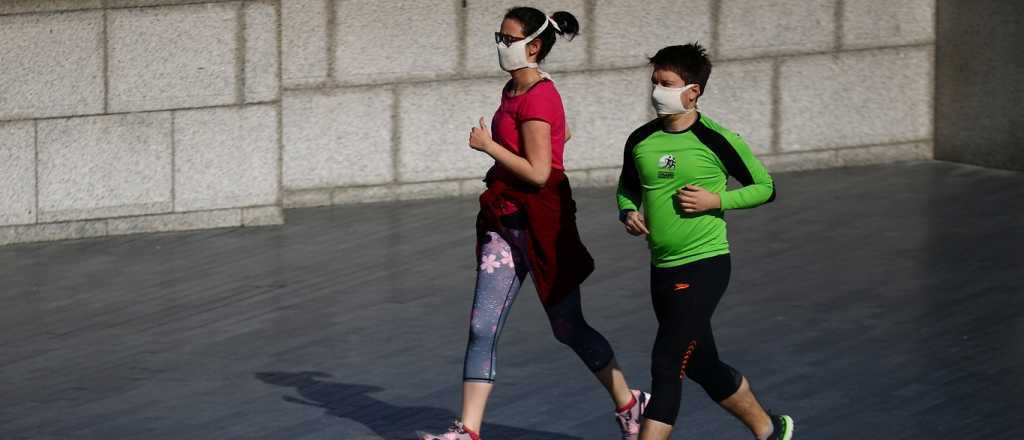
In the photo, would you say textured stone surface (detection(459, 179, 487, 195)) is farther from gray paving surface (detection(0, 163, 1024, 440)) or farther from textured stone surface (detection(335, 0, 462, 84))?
textured stone surface (detection(335, 0, 462, 84))

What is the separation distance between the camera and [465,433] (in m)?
6.92

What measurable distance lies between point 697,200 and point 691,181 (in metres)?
0.11

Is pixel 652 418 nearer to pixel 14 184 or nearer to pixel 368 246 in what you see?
pixel 368 246

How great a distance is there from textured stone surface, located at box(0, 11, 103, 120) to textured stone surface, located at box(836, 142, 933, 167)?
15.5ft

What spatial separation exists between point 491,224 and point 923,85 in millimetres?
6109

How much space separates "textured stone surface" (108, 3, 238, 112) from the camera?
1083cm

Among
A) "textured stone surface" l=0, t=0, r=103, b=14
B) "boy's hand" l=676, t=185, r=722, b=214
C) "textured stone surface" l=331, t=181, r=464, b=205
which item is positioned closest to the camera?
"boy's hand" l=676, t=185, r=722, b=214

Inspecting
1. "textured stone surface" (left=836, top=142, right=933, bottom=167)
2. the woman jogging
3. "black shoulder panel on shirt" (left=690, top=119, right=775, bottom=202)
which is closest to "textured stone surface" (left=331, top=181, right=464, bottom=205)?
"textured stone surface" (left=836, top=142, right=933, bottom=167)

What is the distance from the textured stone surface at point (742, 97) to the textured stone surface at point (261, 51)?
273 cm

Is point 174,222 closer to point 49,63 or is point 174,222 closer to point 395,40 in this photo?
point 49,63

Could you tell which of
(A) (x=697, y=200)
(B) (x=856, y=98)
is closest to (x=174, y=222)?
(B) (x=856, y=98)

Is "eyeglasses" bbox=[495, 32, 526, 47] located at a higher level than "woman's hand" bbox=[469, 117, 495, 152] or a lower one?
higher

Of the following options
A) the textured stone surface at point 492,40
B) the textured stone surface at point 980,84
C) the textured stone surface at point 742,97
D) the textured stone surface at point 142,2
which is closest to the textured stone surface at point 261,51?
the textured stone surface at point 142,2

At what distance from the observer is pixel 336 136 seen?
1166cm
